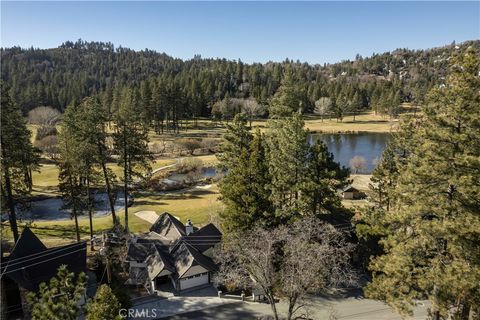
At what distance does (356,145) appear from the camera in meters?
91.3

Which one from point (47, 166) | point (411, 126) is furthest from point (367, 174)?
point (47, 166)

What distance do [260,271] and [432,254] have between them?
30.2 feet

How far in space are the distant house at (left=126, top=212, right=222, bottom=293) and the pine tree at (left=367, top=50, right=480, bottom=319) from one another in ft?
49.7

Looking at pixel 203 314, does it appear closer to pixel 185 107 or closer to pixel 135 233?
pixel 135 233

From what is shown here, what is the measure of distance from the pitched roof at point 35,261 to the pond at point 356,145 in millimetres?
51584

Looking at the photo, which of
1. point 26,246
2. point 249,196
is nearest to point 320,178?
point 249,196

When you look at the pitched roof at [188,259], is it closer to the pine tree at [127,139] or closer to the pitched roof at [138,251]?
the pitched roof at [138,251]

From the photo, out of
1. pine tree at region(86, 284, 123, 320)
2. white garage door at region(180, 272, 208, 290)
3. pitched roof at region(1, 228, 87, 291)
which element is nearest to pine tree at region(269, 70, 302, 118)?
white garage door at region(180, 272, 208, 290)

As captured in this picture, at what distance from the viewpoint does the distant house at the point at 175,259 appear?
26734 mm

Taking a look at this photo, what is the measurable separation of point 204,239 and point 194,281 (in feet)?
13.3

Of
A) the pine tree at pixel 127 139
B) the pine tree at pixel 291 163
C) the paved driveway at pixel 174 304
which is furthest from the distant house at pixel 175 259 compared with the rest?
the pine tree at pixel 291 163

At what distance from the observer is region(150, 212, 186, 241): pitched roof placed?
32.0m

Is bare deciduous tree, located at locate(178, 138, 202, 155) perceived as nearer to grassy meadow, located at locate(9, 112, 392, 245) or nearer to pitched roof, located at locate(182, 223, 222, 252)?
grassy meadow, located at locate(9, 112, 392, 245)

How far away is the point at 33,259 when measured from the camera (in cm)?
2455
